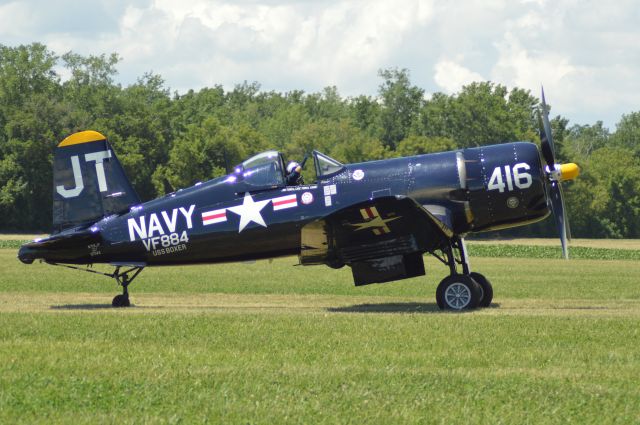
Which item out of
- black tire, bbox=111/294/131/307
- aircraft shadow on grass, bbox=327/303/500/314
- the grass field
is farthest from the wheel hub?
black tire, bbox=111/294/131/307

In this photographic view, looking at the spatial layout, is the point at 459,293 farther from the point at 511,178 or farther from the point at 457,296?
the point at 511,178

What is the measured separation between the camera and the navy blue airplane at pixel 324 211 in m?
16.5

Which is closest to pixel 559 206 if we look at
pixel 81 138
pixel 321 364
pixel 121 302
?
pixel 321 364

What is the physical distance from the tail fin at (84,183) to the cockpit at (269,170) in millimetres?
2367

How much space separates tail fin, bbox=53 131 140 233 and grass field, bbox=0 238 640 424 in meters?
1.80

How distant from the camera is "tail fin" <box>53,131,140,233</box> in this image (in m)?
17.8

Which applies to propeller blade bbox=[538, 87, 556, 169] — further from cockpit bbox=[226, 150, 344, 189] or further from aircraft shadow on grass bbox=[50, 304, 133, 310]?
aircraft shadow on grass bbox=[50, 304, 133, 310]

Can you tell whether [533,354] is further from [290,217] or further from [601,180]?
[601,180]

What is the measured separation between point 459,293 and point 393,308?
1.67 m

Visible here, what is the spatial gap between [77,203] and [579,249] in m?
38.9

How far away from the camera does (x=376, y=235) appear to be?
16703mm

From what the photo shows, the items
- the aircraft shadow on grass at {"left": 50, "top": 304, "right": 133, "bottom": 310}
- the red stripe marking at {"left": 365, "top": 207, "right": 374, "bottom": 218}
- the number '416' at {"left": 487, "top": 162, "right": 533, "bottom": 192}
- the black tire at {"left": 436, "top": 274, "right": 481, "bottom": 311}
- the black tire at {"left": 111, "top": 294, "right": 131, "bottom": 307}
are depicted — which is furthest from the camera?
the black tire at {"left": 111, "top": 294, "right": 131, "bottom": 307}

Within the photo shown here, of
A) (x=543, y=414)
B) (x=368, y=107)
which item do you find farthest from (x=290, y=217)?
(x=368, y=107)

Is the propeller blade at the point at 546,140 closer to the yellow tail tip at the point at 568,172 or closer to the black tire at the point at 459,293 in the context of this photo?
the yellow tail tip at the point at 568,172
